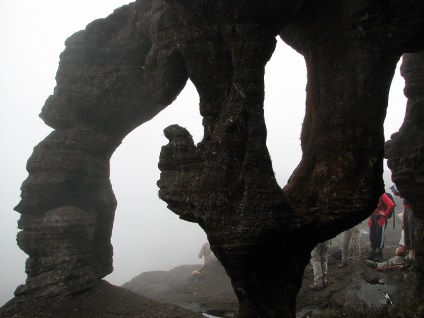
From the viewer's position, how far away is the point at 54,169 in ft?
30.6

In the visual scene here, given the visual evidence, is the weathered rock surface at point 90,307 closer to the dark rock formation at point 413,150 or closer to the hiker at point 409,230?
the hiker at point 409,230

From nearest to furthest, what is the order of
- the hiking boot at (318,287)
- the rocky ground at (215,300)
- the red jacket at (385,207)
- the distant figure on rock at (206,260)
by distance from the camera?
1. the rocky ground at (215,300)
2. the hiking boot at (318,287)
3. the red jacket at (385,207)
4. the distant figure on rock at (206,260)

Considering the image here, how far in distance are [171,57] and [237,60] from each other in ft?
4.68

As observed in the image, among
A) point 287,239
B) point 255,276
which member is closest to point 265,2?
point 287,239

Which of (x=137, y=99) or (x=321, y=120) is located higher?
(x=137, y=99)

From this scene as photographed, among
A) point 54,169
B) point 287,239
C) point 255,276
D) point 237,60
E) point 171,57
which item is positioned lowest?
point 255,276

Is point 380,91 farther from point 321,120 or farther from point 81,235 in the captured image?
point 81,235

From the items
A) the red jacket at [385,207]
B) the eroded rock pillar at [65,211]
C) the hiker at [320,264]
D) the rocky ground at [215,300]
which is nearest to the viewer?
the rocky ground at [215,300]

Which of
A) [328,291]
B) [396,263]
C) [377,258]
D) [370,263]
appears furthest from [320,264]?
[377,258]

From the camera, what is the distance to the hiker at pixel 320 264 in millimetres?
9781

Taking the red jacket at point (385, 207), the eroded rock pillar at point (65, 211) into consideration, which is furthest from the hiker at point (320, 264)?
the eroded rock pillar at point (65, 211)

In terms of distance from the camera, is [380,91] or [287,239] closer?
[287,239]

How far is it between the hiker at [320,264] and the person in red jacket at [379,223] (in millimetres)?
2395

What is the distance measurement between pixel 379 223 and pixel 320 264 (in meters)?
2.59
